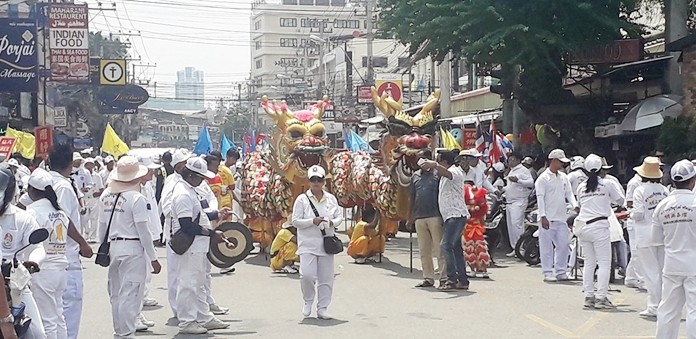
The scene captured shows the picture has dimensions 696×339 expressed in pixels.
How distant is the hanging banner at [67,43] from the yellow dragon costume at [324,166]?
14.7m

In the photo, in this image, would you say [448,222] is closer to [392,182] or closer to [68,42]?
[392,182]

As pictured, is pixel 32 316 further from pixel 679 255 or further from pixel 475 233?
pixel 475 233

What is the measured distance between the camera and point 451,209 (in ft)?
40.9

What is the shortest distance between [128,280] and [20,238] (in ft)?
7.71

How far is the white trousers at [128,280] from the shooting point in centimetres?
866

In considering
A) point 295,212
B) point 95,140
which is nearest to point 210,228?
point 295,212

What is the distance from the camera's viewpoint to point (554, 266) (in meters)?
13.7

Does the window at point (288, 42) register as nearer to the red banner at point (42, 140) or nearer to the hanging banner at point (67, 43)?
the hanging banner at point (67, 43)

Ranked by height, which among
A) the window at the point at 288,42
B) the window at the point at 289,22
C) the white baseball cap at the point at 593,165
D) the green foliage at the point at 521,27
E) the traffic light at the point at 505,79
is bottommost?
the white baseball cap at the point at 593,165

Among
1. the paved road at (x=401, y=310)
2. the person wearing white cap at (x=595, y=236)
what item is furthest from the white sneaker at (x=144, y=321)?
the person wearing white cap at (x=595, y=236)

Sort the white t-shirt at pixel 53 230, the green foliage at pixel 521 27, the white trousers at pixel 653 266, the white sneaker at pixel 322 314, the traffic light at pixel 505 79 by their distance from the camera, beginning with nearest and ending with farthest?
the white t-shirt at pixel 53 230 < the white trousers at pixel 653 266 < the white sneaker at pixel 322 314 < the green foliage at pixel 521 27 < the traffic light at pixel 505 79

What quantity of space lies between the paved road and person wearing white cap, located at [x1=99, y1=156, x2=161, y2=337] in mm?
1198

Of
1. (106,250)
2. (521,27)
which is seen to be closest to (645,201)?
(106,250)

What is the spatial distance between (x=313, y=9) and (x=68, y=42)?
8454cm
